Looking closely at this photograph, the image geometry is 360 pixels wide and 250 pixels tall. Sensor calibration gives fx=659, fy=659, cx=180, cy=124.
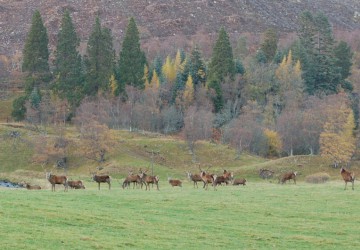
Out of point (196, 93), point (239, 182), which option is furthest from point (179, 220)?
point (196, 93)

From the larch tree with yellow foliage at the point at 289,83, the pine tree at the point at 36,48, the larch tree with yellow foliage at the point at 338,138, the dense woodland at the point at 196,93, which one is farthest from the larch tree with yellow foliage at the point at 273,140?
the pine tree at the point at 36,48

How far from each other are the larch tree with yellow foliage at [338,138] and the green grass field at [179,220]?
37.3 meters

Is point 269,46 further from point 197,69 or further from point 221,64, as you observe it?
point 221,64

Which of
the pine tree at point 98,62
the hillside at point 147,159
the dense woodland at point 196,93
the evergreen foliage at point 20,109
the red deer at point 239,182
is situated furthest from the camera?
the pine tree at point 98,62

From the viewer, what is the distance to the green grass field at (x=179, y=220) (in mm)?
22688

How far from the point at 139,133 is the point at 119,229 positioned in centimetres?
6642

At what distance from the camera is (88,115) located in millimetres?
86688

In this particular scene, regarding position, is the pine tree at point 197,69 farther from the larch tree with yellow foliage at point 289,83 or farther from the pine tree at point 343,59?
the pine tree at point 343,59

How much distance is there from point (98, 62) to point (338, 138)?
40487mm

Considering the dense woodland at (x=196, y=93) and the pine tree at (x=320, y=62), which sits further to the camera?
the pine tree at (x=320, y=62)

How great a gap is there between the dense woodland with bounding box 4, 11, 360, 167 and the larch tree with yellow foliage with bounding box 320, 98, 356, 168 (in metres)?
0.20

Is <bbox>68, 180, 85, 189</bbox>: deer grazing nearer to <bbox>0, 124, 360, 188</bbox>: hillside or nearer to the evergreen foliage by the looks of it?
<bbox>0, 124, 360, 188</bbox>: hillside

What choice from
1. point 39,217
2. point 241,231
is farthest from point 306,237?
point 39,217

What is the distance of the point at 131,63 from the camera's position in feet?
332
